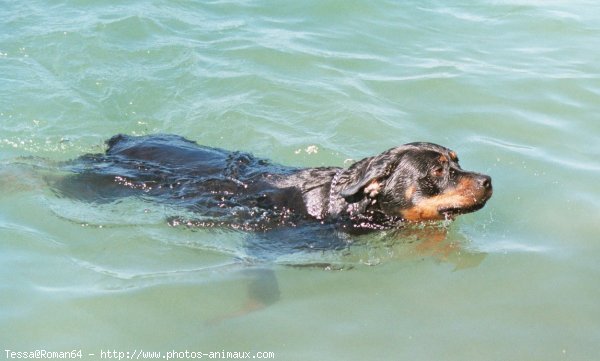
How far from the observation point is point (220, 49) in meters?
11.5

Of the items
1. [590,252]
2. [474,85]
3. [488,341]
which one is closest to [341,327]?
[488,341]

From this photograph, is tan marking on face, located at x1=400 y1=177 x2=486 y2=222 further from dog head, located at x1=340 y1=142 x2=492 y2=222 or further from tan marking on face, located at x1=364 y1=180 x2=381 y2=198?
tan marking on face, located at x1=364 y1=180 x2=381 y2=198

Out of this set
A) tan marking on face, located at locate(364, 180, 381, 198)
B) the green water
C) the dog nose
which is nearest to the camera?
the green water

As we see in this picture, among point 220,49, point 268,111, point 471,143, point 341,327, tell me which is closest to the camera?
point 341,327

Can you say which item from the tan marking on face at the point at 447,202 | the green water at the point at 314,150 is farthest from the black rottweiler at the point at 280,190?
the green water at the point at 314,150

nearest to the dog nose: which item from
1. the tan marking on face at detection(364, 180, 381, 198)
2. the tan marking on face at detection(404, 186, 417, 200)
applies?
the tan marking on face at detection(404, 186, 417, 200)

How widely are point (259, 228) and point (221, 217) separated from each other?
0.45m

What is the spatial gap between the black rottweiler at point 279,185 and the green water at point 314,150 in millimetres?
243

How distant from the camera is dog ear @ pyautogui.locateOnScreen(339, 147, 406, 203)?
249 inches

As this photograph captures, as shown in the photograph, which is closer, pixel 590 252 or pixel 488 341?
pixel 488 341

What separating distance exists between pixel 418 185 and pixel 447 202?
0.30 metres

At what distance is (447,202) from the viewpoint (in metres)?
6.34

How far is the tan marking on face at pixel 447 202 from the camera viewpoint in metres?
6.22

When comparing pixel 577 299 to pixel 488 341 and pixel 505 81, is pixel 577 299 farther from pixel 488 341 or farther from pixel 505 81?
pixel 505 81
